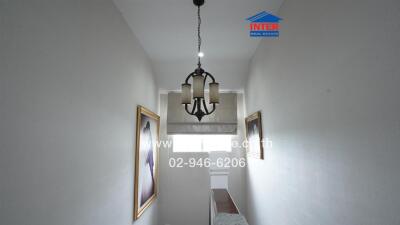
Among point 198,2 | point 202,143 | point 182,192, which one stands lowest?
point 182,192

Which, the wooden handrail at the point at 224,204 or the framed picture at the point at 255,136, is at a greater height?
the framed picture at the point at 255,136

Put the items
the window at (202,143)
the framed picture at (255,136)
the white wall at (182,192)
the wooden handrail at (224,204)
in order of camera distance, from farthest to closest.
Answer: the window at (202,143), the white wall at (182,192), the framed picture at (255,136), the wooden handrail at (224,204)

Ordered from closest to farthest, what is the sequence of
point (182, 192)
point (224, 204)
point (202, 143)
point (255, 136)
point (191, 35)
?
point (224, 204)
point (191, 35)
point (255, 136)
point (182, 192)
point (202, 143)

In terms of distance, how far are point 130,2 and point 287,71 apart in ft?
5.38

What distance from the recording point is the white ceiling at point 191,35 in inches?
71.9

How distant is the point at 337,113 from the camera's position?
3.41 feet

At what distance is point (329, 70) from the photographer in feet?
3.62

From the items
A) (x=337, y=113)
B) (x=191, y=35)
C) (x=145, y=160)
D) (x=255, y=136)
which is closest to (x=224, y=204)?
(x=255, y=136)

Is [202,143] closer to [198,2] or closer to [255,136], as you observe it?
[255,136]

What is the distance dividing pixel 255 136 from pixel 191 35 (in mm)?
1692

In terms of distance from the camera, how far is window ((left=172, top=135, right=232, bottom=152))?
11.9ft

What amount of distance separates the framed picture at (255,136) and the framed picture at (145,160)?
1590 mm

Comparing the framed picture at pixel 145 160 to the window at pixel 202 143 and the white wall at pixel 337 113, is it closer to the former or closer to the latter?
the window at pixel 202 143

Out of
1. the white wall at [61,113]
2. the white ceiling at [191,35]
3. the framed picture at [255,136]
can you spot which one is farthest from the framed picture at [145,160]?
the framed picture at [255,136]
